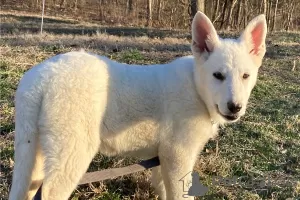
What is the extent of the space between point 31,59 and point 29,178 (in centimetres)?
457

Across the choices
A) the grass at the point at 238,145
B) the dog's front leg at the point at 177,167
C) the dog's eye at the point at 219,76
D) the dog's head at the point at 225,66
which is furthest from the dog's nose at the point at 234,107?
the grass at the point at 238,145

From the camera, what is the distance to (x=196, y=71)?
3547 mm

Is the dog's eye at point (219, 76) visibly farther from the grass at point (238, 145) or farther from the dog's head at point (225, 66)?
the grass at point (238, 145)

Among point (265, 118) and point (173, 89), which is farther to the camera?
point (265, 118)

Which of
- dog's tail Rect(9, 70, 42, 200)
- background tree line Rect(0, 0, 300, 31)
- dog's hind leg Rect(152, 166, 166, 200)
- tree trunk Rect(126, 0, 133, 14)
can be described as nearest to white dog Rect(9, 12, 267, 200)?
dog's tail Rect(9, 70, 42, 200)

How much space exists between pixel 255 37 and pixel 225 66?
55cm

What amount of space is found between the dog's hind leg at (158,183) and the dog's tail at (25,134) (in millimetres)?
1259

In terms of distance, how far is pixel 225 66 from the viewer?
3.33 m

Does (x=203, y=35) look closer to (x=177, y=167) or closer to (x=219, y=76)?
(x=219, y=76)

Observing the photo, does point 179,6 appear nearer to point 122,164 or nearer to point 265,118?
point 265,118

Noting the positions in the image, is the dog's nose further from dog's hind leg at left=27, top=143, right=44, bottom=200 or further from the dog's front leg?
dog's hind leg at left=27, top=143, right=44, bottom=200

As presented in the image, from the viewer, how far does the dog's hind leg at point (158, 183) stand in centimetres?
400

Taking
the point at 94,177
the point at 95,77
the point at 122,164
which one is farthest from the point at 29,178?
the point at 122,164

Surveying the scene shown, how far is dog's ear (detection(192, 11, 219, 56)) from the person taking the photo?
11.5 feet
